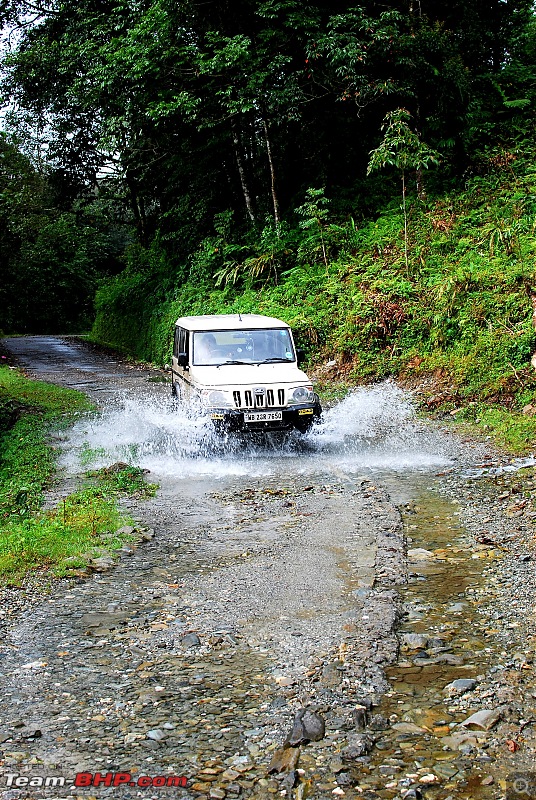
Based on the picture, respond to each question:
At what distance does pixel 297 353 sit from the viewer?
38.8 ft

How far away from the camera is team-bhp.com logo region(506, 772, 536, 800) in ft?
10.5

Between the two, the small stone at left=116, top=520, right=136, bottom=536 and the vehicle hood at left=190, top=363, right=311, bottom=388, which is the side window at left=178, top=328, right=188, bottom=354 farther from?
the small stone at left=116, top=520, right=136, bottom=536

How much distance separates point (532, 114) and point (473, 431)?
12.9 metres

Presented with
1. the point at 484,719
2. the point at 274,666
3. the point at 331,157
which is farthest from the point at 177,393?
the point at 331,157

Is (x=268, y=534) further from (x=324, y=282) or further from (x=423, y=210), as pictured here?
(x=423, y=210)

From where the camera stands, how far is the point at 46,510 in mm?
8172

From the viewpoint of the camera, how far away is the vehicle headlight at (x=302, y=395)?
10.7m

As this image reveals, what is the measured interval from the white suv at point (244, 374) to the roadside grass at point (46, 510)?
63.2 inches

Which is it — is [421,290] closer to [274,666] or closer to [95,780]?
[274,666]

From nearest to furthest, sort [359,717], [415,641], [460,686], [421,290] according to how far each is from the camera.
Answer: [359,717] < [460,686] < [415,641] < [421,290]

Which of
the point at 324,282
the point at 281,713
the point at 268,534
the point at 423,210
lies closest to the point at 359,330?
the point at 324,282

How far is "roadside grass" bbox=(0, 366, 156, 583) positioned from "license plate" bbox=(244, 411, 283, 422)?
65.6 inches

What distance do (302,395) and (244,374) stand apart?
959 millimetres

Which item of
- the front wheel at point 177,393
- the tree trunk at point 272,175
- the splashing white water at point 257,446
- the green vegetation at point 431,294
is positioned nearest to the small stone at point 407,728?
the splashing white water at point 257,446
